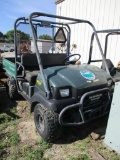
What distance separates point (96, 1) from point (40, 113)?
5.32 m

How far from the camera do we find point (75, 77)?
2.57m

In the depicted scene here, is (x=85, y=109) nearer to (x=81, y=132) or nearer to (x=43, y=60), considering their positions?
(x=81, y=132)

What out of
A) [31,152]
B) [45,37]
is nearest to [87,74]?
[31,152]

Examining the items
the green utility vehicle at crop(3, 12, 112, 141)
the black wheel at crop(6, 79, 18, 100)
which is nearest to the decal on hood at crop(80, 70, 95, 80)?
the green utility vehicle at crop(3, 12, 112, 141)

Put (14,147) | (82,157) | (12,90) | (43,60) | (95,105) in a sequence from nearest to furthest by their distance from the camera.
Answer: (82,157), (14,147), (95,105), (43,60), (12,90)

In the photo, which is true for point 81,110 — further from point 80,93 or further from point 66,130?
point 66,130

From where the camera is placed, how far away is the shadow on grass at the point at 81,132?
8.80 ft

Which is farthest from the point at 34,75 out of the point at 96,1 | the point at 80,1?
the point at 80,1

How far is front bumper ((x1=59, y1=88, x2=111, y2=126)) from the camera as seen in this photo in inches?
92.5

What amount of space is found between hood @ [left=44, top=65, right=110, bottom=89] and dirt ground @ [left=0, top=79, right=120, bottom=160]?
82 cm

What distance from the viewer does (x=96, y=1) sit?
6.36m

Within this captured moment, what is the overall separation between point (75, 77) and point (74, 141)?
3.20ft

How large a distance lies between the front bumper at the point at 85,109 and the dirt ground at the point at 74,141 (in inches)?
13.3

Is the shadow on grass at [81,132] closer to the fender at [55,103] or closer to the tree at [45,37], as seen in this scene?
the fender at [55,103]
